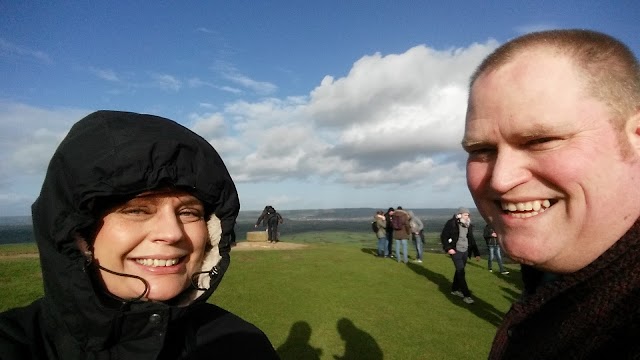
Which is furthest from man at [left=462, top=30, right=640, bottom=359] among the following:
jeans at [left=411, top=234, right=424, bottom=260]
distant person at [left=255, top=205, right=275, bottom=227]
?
distant person at [left=255, top=205, right=275, bottom=227]

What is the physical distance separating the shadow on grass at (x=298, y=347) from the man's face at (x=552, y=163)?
6340 millimetres

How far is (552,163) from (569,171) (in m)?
0.07

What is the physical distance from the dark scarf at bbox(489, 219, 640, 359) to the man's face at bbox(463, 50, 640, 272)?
8 centimetres

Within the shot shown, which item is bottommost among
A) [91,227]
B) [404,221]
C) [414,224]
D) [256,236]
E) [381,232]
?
[256,236]

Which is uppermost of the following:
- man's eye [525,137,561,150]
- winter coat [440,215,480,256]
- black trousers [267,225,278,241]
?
man's eye [525,137,561,150]

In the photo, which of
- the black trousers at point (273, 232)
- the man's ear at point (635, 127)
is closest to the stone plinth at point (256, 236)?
the black trousers at point (273, 232)

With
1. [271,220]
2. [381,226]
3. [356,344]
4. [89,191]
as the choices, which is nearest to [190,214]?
[89,191]

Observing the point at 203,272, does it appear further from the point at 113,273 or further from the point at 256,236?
the point at 256,236

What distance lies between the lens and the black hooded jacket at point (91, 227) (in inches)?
71.2

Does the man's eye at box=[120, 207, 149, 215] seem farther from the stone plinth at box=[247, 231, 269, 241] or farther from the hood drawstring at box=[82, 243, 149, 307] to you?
the stone plinth at box=[247, 231, 269, 241]

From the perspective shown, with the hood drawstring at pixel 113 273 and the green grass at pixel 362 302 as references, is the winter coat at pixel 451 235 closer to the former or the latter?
the green grass at pixel 362 302

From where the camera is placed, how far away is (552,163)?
1.48 meters

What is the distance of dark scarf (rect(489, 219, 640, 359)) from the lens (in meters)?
1.19

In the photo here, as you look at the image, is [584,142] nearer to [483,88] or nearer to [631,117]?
[631,117]
